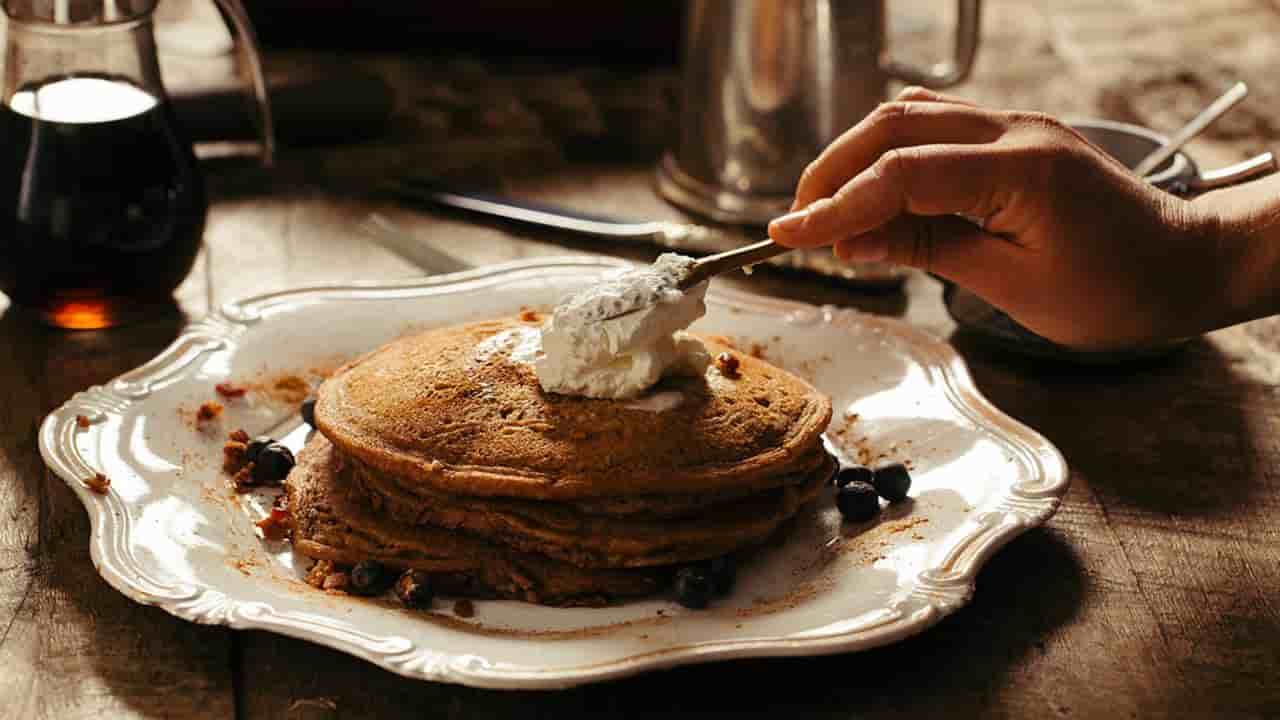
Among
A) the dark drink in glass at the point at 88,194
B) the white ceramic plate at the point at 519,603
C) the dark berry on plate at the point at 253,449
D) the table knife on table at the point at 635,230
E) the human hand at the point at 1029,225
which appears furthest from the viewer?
the table knife on table at the point at 635,230

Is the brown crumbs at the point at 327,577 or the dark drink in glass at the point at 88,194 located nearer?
the brown crumbs at the point at 327,577

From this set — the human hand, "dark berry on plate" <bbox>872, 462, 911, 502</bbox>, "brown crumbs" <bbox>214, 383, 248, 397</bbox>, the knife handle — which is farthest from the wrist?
"brown crumbs" <bbox>214, 383, 248, 397</bbox>

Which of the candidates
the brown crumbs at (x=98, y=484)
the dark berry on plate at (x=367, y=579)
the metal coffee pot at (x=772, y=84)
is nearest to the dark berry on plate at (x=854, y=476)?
the dark berry on plate at (x=367, y=579)

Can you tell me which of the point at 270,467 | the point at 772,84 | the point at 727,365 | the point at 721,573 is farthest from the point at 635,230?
the point at 721,573

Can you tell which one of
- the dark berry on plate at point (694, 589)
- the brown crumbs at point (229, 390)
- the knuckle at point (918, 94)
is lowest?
the dark berry on plate at point (694, 589)

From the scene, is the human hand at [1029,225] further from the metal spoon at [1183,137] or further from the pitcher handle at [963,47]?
the pitcher handle at [963,47]

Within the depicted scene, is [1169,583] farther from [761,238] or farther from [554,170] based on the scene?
[554,170]

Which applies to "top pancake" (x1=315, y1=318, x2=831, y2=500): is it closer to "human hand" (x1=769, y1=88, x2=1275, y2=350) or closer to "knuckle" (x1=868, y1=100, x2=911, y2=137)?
"human hand" (x1=769, y1=88, x2=1275, y2=350)
